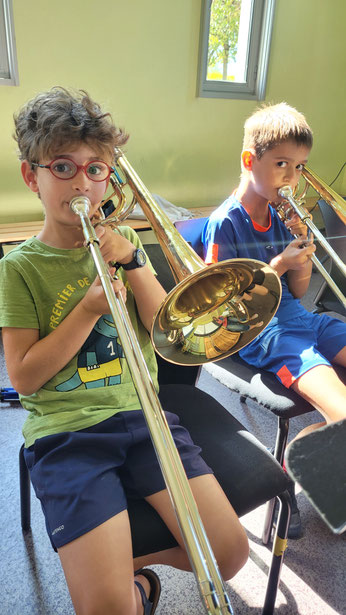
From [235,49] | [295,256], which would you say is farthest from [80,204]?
[235,49]

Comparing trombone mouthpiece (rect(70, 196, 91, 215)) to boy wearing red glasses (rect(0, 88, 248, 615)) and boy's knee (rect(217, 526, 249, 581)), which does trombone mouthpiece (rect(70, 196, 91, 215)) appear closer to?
boy wearing red glasses (rect(0, 88, 248, 615))

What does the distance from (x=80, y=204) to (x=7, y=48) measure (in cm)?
219

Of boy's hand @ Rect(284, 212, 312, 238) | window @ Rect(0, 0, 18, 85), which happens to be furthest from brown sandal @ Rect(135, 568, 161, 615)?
window @ Rect(0, 0, 18, 85)

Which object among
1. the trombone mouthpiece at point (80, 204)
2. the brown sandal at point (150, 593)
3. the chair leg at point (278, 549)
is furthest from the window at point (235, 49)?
the brown sandal at point (150, 593)

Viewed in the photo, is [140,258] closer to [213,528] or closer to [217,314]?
[217,314]

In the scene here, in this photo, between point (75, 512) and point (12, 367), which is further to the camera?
→ point (12, 367)

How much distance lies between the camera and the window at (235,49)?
3.21m

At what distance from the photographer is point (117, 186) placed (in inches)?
44.3

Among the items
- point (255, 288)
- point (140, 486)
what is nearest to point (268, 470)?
point (140, 486)

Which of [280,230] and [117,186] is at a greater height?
[117,186]

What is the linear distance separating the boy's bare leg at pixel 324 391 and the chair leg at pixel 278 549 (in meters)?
0.23

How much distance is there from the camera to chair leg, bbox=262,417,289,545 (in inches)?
48.8

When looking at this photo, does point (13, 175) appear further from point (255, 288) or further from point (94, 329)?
point (255, 288)

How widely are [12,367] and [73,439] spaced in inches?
7.9
